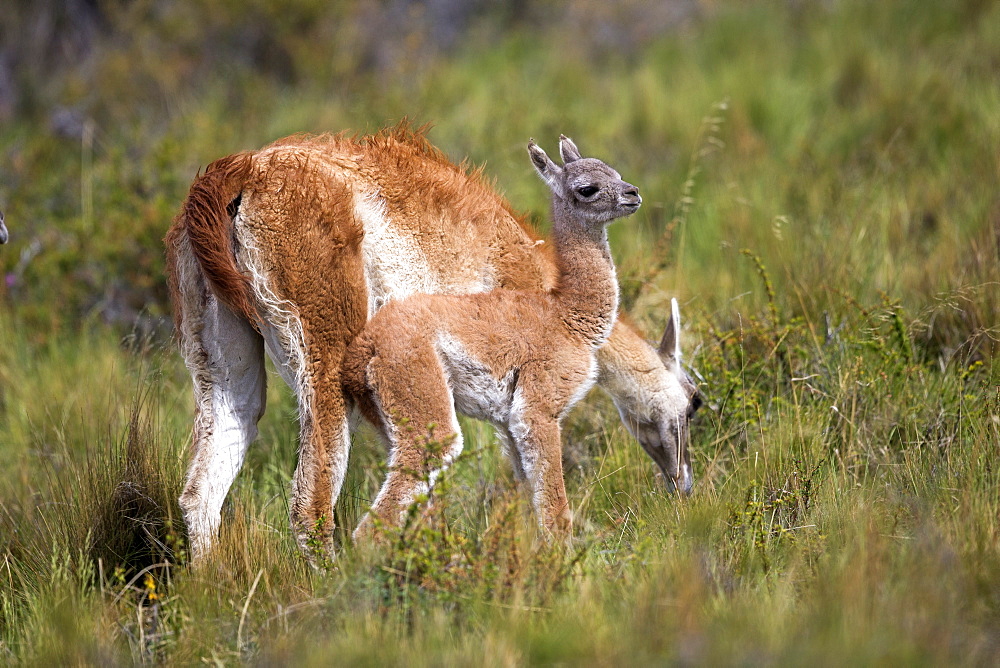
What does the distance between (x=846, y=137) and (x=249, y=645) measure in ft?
24.1

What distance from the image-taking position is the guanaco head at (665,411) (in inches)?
204

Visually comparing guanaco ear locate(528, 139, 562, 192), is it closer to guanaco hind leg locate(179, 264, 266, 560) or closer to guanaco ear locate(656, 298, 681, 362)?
guanaco ear locate(656, 298, 681, 362)

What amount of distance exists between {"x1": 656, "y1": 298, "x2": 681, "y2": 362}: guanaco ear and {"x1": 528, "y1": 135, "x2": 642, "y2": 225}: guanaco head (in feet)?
2.38

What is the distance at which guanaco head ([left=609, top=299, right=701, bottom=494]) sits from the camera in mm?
5191

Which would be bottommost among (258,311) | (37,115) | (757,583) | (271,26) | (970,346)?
(757,583)

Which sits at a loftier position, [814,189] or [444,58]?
[444,58]

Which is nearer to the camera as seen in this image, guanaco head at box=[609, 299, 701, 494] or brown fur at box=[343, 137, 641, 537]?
brown fur at box=[343, 137, 641, 537]

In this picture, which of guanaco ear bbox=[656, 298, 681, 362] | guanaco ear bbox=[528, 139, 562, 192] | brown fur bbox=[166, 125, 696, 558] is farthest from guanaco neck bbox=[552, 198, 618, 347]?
guanaco ear bbox=[656, 298, 681, 362]

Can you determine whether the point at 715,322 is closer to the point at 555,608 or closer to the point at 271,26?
the point at 555,608

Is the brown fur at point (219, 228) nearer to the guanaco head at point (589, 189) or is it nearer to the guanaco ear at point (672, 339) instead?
the guanaco head at point (589, 189)

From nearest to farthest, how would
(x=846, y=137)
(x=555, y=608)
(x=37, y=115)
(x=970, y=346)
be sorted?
(x=555, y=608) < (x=970, y=346) < (x=846, y=137) < (x=37, y=115)

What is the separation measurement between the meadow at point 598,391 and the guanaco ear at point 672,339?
0.47 metres

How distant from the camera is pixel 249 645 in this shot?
388cm

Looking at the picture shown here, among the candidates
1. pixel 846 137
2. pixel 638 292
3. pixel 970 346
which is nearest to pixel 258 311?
pixel 638 292
